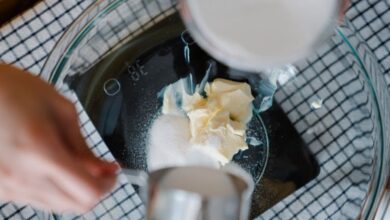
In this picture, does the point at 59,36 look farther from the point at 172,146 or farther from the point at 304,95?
the point at 304,95

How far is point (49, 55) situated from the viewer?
2.31ft

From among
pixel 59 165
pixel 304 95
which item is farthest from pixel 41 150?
pixel 304 95

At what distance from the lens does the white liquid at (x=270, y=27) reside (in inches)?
22.5

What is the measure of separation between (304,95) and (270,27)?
213 mm

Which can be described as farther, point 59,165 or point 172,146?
point 172,146

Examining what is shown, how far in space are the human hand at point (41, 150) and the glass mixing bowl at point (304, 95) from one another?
23cm

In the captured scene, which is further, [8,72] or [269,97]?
[269,97]

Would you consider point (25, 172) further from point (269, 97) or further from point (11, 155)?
Result: point (269, 97)

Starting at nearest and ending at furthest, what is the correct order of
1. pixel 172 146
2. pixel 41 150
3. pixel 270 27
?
pixel 41 150
pixel 270 27
pixel 172 146

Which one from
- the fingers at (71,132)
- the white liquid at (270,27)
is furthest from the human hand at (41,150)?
the white liquid at (270,27)

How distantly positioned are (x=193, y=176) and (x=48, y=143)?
14 centimetres

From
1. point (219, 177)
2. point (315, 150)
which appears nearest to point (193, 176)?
point (219, 177)

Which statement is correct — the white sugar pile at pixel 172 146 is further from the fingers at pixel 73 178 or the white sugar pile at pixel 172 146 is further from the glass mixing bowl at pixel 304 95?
the fingers at pixel 73 178

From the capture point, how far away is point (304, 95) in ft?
2.52
